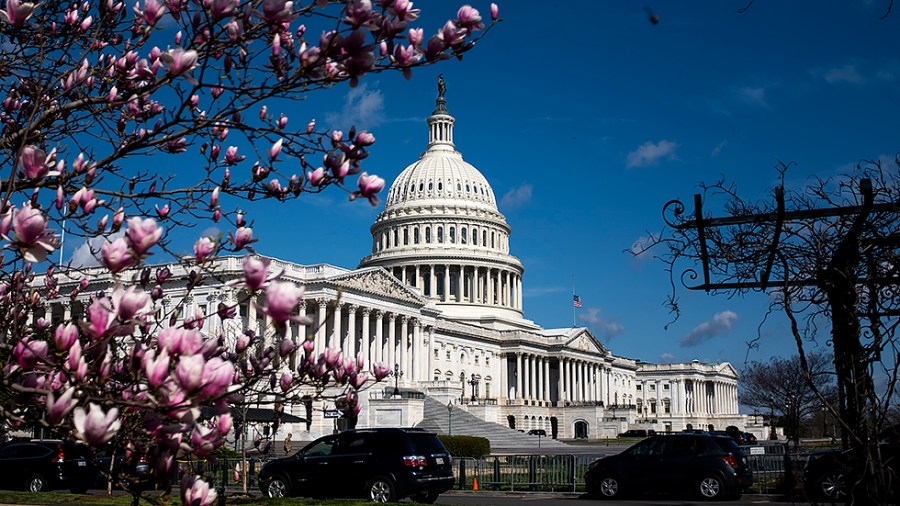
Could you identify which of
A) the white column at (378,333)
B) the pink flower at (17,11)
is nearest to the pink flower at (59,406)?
the pink flower at (17,11)

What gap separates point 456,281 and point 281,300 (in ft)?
431

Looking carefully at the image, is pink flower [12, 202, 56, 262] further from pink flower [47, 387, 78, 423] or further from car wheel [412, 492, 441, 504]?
car wheel [412, 492, 441, 504]

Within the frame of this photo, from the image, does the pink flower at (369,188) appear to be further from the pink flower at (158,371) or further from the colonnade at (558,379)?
the colonnade at (558,379)

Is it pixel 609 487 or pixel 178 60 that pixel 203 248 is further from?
pixel 609 487

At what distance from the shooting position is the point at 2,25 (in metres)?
9.64

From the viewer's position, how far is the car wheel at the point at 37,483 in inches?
1196

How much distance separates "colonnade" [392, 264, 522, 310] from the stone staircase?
48413 mm

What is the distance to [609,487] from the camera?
27.3m

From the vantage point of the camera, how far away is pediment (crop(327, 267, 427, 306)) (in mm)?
89625

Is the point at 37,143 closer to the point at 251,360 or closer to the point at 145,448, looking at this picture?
the point at 251,360

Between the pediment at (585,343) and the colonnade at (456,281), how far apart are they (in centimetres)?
1128

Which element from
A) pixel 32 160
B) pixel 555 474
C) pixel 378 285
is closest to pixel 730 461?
pixel 555 474

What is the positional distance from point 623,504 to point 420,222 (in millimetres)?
112939

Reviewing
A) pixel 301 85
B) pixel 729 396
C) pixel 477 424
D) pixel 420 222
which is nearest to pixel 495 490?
pixel 301 85
